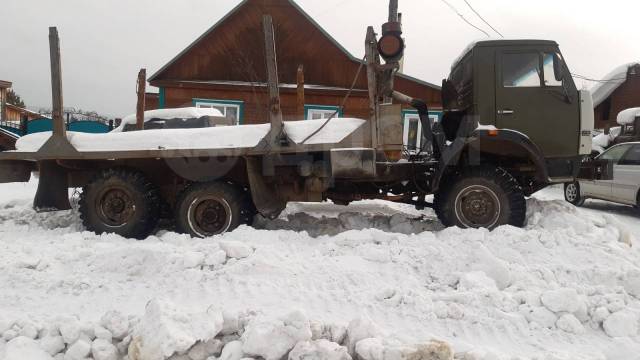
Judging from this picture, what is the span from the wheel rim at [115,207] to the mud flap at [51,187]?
650 mm

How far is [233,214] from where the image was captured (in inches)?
199

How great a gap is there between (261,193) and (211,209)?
65cm

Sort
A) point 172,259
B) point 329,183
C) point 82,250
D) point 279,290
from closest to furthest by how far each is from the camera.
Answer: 1. point 279,290
2. point 172,259
3. point 82,250
4. point 329,183

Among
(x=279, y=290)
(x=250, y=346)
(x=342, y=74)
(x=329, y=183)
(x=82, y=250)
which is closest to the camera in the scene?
(x=250, y=346)

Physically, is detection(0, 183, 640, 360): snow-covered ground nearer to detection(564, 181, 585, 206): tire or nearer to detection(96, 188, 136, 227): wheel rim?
detection(96, 188, 136, 227): wheel rim

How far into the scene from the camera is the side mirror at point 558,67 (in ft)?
16.7

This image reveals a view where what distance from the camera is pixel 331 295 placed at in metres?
3.21

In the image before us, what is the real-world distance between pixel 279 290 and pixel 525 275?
2.03 meters

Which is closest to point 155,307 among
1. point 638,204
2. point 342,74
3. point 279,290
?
point 279,290

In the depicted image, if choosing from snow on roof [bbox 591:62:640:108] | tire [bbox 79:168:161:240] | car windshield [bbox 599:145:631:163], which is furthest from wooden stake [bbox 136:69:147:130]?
snow on roof [bbox 591:62:640:108]

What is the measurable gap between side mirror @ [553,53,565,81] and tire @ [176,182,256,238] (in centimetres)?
409

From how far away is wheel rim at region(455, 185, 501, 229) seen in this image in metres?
4.89

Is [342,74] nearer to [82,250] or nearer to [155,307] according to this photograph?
[82,250]

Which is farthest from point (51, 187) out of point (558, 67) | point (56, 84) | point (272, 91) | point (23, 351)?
point (558, 67)
